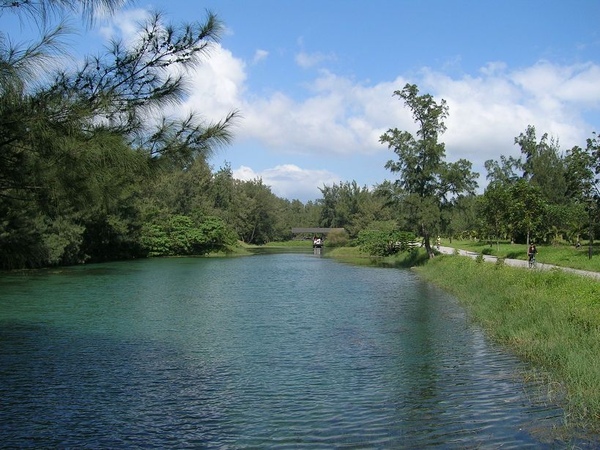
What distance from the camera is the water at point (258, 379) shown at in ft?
26.8

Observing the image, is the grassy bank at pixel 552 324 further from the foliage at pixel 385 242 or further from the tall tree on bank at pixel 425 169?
the foliage at pixel 385 242

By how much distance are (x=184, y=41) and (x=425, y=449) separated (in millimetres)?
6275

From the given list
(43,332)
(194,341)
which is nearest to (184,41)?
(194,341)

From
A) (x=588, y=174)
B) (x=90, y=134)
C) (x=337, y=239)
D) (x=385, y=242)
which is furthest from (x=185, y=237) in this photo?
(x=90, y=134)

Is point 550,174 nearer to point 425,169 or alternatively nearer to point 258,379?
point 425,169

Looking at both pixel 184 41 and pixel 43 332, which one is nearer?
pixel 184 41

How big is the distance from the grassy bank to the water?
0.54 meters

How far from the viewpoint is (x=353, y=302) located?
23.4 m

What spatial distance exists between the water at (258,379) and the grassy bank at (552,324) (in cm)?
54

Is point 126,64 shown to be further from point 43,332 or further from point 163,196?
point 163,196

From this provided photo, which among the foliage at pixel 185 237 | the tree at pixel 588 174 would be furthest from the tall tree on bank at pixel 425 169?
the foliage at pixel 185 237

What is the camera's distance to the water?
8.16 meters

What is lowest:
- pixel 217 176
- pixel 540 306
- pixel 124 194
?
pixel 540 306

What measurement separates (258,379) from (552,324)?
7.21m
